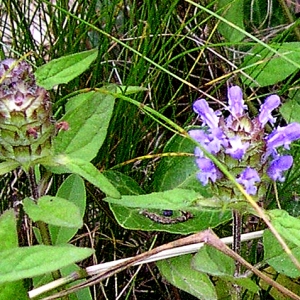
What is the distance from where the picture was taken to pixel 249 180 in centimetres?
58

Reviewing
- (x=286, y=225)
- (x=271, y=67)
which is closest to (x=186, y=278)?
(x=286, y=225)

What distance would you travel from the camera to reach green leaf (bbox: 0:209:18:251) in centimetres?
60

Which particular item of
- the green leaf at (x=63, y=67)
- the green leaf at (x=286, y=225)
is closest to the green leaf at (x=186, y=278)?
the green leaf at (x=286, y=225)

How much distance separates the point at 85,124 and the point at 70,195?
9 cm

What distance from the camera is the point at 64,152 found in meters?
0.71

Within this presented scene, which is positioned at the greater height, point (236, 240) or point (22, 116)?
point (22, 116)

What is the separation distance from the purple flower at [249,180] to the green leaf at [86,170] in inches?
4.9

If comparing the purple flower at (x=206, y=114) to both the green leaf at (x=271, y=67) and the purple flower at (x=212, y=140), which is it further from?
the green leaf at (x=271, y=67)

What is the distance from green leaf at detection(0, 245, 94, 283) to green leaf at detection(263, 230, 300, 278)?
0.26 meters

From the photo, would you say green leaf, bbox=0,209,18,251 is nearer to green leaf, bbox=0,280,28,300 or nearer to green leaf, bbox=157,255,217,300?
green leaf, bbox=0,280,28,300

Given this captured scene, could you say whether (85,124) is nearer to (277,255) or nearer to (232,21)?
(277,255)

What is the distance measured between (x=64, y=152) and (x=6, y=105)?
0.39 ft

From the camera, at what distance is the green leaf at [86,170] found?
57 cm

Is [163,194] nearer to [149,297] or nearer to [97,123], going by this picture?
[97,123]
